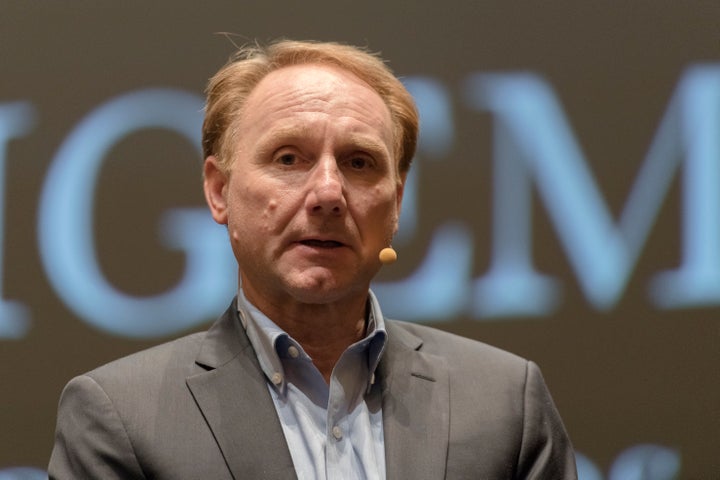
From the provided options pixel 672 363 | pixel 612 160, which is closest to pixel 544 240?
pixel 612 160

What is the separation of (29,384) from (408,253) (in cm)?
117

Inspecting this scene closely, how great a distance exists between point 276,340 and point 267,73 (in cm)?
62

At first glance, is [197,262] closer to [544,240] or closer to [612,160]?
[544,240]

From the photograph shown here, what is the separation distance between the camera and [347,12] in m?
3.19

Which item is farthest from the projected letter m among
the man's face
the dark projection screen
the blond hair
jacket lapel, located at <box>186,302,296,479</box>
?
jacket lapel, located at <box>186,302,296,479</box>

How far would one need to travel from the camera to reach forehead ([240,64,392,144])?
7.36 feet

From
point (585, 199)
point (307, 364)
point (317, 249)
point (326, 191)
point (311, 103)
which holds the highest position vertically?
point (311, 103)

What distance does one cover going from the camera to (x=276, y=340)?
217 cm

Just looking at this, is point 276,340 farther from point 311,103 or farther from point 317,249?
point 311,103

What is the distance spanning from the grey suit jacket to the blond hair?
40cm

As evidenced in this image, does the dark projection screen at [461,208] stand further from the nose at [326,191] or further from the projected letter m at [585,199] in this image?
the nose at [326,191]

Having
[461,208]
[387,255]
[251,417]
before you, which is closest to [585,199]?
[461,208]

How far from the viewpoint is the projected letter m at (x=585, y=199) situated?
10.2ft

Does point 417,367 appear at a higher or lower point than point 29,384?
higher
